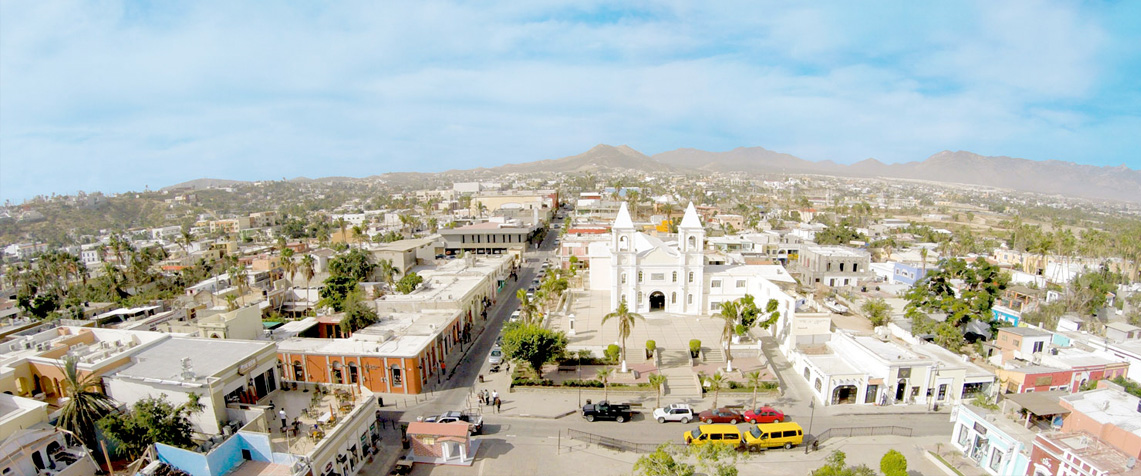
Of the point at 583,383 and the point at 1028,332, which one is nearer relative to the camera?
the point at 583,383

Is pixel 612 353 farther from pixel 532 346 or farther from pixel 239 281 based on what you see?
pixel 239 281

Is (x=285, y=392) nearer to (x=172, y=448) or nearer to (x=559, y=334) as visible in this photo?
(x=172, y=448)

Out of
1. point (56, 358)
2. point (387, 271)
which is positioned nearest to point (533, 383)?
point (56, 358)

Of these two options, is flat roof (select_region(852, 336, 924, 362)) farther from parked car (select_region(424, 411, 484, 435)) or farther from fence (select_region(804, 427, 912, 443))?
parked car (select_region(424, 411, 484, 435))

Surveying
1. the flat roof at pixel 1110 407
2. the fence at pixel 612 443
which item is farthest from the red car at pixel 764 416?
the flat roof at pixel 1110 407

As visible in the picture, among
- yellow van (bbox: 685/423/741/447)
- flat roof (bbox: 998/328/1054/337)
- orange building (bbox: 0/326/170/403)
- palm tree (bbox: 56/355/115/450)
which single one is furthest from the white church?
palm tree (bbox: 56/355/115/450)

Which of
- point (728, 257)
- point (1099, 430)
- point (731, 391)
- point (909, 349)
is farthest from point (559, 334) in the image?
point (728, 257)
